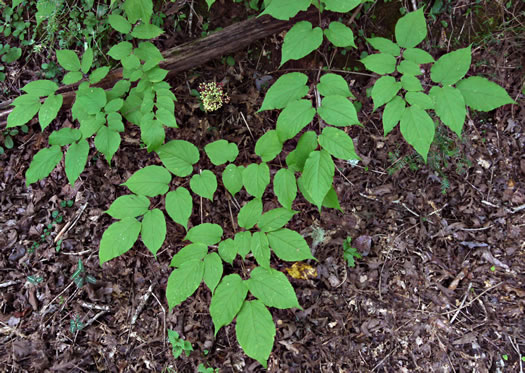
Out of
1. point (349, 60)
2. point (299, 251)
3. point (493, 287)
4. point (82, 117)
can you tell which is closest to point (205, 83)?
point (82, 117)

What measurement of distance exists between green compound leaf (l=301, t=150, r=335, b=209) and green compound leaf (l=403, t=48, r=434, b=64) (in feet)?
2.56

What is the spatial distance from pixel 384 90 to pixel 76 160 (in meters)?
1.90

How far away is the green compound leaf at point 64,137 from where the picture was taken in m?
2.11

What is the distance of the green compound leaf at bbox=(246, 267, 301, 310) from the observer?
5.96 ft

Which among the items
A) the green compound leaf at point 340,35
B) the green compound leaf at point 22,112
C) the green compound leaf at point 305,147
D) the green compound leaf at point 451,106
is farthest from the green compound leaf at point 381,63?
the green compound leaf at point 22,112

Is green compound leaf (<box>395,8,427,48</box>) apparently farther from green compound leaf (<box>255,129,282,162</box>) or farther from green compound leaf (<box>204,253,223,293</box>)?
green compound leaf (<box>204,253,223,293</box>)

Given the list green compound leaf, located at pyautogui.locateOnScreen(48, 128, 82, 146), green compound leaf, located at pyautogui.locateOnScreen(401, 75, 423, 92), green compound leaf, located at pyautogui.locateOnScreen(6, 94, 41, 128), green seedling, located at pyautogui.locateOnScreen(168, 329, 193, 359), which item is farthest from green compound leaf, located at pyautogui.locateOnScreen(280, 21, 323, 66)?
green seedling, located at pyautogui.locateOnScreen(168, 329, 193, 359)

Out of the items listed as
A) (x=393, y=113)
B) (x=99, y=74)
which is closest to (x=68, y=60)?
(x=99, y=74)

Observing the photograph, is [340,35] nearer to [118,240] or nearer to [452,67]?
[452,67]

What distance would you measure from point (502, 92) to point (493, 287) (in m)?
1.53

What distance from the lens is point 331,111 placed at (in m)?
1.82

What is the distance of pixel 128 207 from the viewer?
78.0 inches

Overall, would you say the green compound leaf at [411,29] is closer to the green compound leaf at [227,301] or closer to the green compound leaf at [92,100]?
the green compound leaf at [227,301]

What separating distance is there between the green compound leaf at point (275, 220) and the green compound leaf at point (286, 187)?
0.05m
